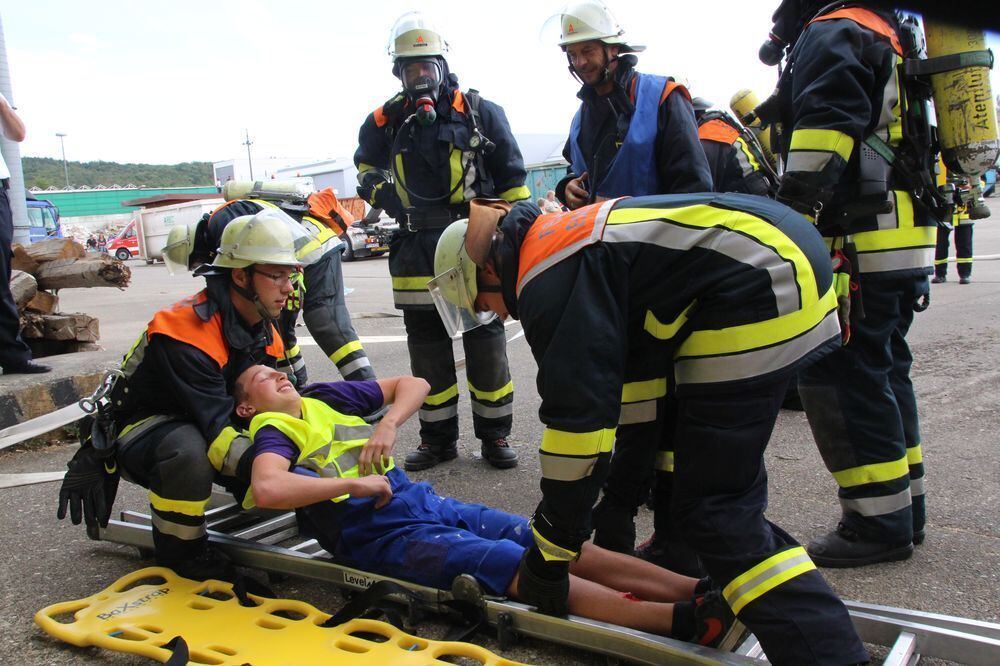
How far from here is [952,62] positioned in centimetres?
280

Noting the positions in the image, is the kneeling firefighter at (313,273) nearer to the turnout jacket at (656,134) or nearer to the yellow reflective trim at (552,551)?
the turnout jacket at (656,134)

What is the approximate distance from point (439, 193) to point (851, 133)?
226cm

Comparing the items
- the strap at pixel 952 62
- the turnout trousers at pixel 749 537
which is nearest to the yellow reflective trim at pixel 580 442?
the turnout trousers at pixel 749 537

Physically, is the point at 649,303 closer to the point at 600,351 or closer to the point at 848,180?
the point at 600,351

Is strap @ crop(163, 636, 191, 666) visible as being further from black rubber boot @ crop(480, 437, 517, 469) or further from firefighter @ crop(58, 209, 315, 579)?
black rubber boot @ crop(480, 437, 517, 469)

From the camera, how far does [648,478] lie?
2984 millimetres

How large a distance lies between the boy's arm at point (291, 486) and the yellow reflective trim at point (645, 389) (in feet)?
3.00

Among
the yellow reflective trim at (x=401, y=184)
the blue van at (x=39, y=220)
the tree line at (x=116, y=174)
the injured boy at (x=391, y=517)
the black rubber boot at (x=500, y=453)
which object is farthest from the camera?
the tree line at (x=116, y=174)

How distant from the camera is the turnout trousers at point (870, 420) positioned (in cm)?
289

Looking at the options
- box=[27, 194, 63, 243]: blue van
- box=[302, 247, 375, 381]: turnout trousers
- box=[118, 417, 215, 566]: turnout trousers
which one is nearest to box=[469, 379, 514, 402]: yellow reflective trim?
box=[302, 247, 375, 381]: turnout trousers

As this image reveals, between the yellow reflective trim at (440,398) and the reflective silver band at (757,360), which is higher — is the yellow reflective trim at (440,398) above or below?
below

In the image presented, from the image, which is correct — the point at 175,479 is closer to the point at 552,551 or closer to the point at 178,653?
the point at 178,653

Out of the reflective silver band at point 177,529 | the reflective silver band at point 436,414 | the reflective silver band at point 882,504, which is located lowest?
→ the reflective silver band at point 882,504

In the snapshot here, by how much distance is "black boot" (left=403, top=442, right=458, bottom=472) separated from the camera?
4340 mm
